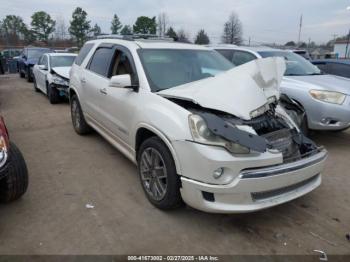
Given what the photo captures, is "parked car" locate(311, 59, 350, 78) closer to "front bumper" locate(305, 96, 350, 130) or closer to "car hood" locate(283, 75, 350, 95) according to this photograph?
"car hood" locate(283, 75, 350, 95)

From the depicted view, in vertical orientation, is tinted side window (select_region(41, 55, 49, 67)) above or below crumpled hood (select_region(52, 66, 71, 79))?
above

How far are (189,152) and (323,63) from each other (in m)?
7.74

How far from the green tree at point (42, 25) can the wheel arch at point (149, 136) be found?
70.2 m

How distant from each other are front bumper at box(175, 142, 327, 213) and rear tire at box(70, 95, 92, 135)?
353 centimetres

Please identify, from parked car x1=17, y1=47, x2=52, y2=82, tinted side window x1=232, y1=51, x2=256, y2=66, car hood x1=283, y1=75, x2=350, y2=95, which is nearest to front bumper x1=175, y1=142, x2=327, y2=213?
car hood x1=283, y1=75, x2=350, y2=95

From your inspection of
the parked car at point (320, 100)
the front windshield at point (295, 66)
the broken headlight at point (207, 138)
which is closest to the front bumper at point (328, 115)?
the parked car at point (320, 100)

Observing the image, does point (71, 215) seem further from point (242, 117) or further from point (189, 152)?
point (242, 117)

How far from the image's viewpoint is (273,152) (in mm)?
2980

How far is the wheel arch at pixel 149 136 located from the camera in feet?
10.0

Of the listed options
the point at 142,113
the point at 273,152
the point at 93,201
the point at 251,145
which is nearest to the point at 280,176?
the point at 273,152

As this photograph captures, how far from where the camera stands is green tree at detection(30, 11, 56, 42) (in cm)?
6644

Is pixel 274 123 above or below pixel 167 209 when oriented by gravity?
above

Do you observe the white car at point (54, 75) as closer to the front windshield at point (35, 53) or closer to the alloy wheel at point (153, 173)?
the front windshield at point (35, 53)

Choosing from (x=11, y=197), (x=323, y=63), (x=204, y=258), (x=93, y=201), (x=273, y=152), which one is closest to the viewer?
(x=204, y=258)
